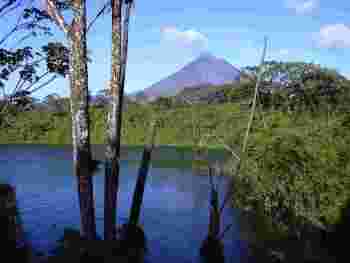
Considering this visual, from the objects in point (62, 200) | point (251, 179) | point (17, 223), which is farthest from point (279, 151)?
point (62, 200)

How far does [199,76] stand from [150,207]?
7.90 m

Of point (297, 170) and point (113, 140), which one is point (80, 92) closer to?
point (113, 140)

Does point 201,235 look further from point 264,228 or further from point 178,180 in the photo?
point 178,180

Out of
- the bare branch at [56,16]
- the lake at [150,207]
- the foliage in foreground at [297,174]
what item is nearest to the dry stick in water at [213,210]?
the foliage in foreground at [297,174]

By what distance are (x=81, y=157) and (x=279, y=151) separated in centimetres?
807

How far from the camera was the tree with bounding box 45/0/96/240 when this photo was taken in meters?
7.95

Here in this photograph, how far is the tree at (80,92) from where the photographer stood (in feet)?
26.1

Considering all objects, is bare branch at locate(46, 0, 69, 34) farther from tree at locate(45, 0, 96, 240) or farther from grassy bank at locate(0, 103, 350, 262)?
grassy bank at locate(0, 103, 350, 262)

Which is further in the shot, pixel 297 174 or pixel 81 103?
pixel 297 174

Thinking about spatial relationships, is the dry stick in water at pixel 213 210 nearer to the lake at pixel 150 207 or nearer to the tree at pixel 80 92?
the lake at pixel 150 207

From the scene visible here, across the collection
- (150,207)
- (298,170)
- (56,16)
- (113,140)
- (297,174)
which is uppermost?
(56,16)

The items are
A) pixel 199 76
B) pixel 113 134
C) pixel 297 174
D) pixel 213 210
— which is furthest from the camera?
pixel 199 76

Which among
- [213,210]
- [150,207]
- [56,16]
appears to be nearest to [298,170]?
[213,210]

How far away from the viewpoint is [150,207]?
75.8 ft
